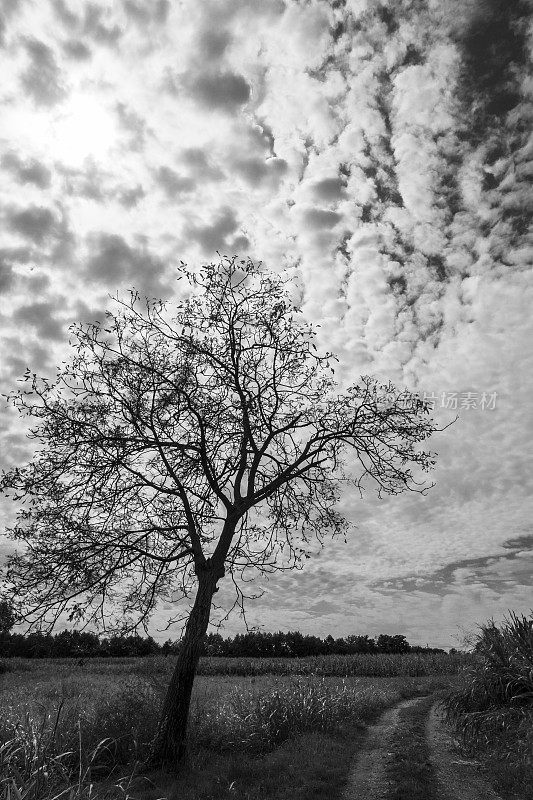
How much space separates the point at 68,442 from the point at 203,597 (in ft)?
16.5

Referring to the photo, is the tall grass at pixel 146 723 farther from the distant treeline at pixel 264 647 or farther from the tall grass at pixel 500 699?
the distant treeline at pixel 264 647

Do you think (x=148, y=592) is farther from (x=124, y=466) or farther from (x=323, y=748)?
(x=323, y=748)

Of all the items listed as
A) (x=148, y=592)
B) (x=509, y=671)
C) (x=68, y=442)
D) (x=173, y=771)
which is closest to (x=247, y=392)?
(x=68, y=442)

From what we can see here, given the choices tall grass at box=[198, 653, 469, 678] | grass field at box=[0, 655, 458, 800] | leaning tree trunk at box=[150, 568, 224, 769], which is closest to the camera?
grass field at box=[0, 655, 458, 800]

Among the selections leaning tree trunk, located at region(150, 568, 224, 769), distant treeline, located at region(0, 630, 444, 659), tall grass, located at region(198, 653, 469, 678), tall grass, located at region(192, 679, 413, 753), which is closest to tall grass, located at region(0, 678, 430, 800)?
tall grass, located at region(192, 679, 413, 753)

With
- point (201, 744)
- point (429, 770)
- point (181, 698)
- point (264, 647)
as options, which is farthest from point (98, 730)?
point (264, 647)

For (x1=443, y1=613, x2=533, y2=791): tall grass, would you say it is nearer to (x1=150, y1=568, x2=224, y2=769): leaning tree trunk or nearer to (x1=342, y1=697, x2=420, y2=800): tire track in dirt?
(x1=342, y1=697, x2=420, y2=800): tire track in dirt

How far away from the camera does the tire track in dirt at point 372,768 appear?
32.8 ft

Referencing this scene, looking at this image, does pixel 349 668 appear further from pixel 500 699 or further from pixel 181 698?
pixel 181 698

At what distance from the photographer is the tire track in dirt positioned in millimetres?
10000

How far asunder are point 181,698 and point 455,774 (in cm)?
663

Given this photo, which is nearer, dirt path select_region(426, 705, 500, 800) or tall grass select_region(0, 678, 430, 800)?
dirt path select_region(426, 705, 500, 800)

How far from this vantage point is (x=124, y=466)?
1232 centimetres

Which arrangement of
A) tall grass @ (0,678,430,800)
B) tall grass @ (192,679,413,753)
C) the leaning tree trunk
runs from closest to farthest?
the leaning tree trunk, tall grass @ (0,678,430,800), tall grass @ (192,679,413,753)
